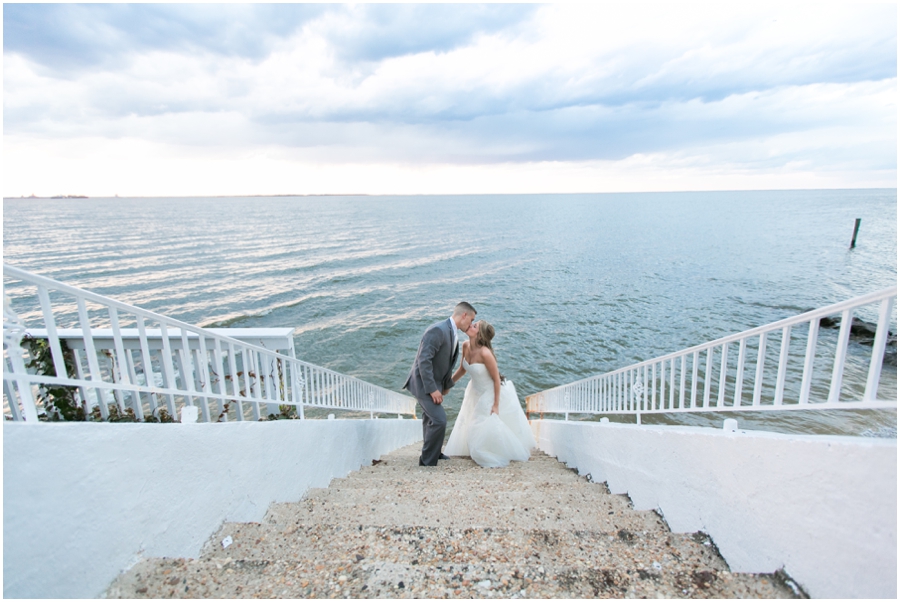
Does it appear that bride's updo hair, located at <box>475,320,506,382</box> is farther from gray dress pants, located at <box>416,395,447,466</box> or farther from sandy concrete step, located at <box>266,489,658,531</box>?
sandy concrete step, located at <box>266,489,658,531</box>

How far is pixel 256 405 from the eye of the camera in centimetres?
380

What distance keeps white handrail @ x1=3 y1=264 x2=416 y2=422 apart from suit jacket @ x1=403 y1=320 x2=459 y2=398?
1.15 meters

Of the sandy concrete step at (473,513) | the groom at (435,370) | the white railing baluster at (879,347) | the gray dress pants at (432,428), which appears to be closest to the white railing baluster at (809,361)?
the white railing baluster at (879,347)

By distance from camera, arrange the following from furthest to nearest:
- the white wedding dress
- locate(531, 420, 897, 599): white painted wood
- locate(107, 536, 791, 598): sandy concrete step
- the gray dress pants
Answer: the white wedding dress, the gray dress pants, locate(107, 536, 791, 598): sandy concrete step, locate(531, 420, 897, 599): white painted wood

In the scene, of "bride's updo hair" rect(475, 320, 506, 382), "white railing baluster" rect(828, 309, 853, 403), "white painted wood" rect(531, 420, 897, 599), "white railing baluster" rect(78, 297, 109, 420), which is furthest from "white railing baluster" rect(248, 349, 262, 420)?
"white railing baluster" rect(828, 309, 853, 403)

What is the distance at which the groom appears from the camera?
17.4 feet

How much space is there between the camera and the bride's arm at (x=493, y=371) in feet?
19.5

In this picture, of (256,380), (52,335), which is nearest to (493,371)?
(256,380)

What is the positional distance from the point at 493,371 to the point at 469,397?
2.88 ft

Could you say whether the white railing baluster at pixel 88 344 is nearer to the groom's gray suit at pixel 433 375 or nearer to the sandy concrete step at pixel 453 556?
the sandy concrete step at pixel 453 556

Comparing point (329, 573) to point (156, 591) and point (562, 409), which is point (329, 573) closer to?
point (156, 591)

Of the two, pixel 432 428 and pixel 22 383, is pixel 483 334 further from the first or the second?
pixel 22 383

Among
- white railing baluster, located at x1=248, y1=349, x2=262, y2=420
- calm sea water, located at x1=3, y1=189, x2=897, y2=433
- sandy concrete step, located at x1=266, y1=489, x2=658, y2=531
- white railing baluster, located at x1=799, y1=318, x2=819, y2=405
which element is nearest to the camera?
white railing baluster, located at x1=799, y1=318, x2=819, y2=405

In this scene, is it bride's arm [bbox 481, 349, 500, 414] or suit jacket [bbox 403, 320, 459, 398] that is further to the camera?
bride's arm [bbox 481, 349, 500, 414]
